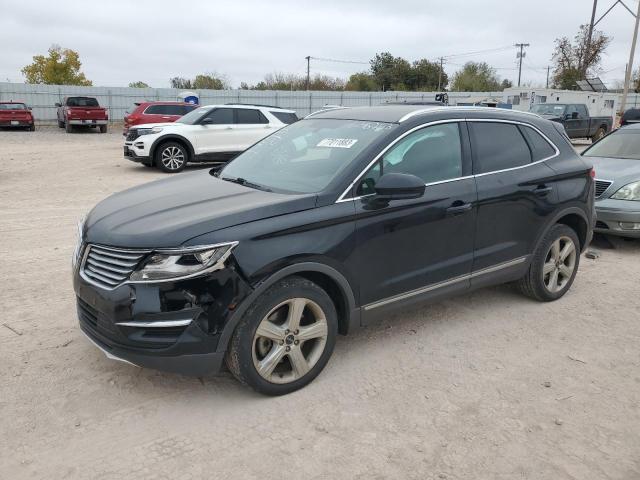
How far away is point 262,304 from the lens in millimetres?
3164

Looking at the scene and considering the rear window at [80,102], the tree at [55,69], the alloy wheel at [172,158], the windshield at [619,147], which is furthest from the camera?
the tree at [55,69]

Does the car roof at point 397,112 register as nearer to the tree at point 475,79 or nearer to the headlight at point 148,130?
the headlight at point 148,130

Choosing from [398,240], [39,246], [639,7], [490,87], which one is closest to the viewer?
[398,240]

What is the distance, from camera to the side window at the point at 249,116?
1408 cm

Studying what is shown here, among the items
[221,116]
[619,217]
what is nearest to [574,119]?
[221,116]

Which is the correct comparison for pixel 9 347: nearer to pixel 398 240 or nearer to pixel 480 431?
pixel 398 240

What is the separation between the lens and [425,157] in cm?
404

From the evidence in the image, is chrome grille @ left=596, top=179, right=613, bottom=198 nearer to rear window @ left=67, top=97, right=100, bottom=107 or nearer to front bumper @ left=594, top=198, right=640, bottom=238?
front bumper @ left=594, top=198, right=640, bottom=238

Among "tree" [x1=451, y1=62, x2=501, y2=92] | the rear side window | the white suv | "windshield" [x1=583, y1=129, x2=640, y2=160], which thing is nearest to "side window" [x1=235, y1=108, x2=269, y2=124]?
the white suv

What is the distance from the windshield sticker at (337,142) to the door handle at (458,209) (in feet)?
2.81

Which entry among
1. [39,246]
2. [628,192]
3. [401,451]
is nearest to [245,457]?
[401,451]

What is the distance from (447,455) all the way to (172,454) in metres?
1.44

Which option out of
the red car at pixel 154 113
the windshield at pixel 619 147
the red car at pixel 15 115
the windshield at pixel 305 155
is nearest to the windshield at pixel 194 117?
the red car at pixel 154 113

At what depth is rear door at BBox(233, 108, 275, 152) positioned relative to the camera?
14000 millimetres
